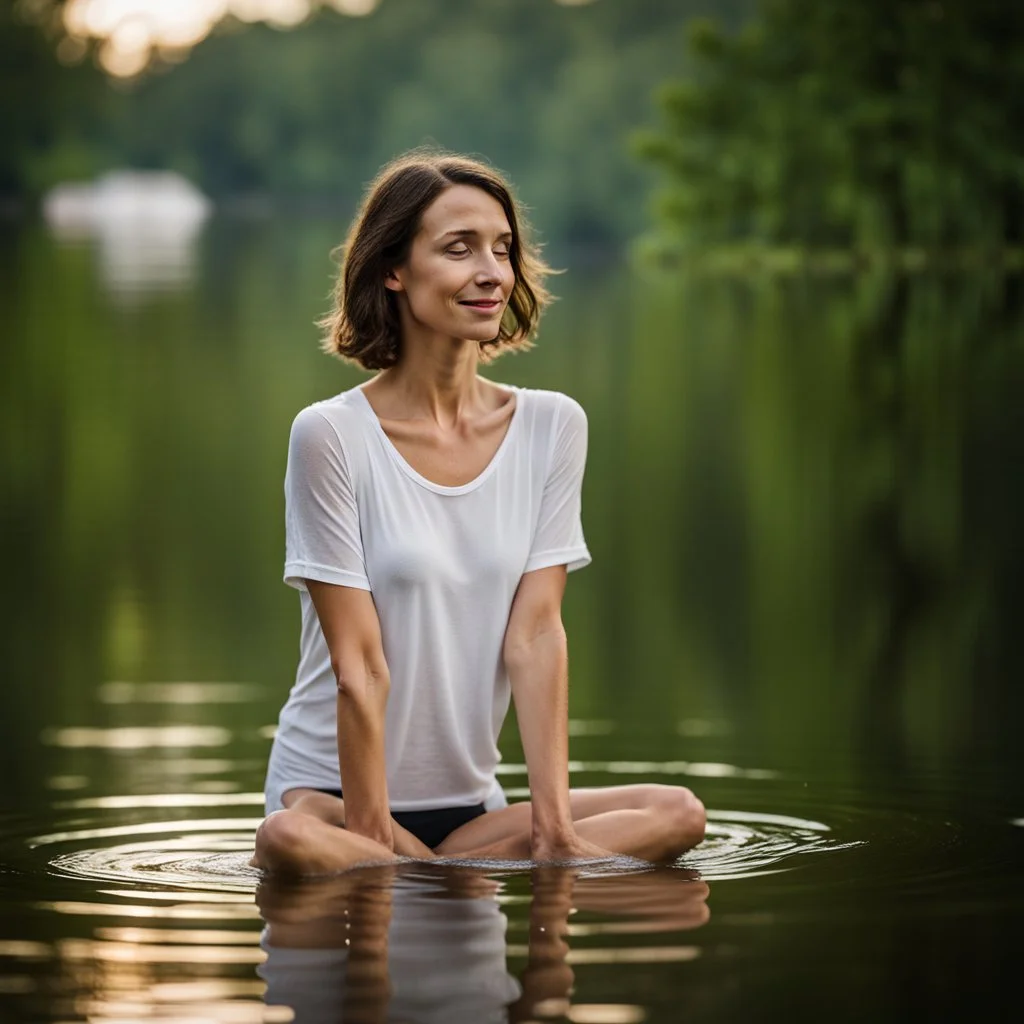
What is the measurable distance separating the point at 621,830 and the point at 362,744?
0.61m

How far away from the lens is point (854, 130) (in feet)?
181

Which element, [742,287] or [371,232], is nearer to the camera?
[371,232]

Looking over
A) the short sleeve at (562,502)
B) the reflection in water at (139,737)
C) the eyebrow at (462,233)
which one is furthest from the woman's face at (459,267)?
the reflection in water at (139,737)

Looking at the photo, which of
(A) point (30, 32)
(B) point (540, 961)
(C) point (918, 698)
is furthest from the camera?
(A) point (30, 32)

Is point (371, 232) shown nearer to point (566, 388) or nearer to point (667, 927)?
point (667, 927)

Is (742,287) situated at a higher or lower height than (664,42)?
lower

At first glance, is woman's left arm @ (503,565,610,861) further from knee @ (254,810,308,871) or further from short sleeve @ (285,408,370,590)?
knee @ (254,810,308,871)

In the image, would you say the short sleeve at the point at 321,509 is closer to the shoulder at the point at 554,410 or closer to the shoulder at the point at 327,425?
the shoulder at the point at 327,425

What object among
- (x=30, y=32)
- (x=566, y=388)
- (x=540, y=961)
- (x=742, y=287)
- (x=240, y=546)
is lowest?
(x=540, y=961)

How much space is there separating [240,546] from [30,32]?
118557mm

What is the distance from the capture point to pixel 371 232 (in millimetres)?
5316

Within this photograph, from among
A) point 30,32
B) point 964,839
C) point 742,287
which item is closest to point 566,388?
point 964,839

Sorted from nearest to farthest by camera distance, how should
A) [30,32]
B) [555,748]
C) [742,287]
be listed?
[555,748], [742,287], [30,32]

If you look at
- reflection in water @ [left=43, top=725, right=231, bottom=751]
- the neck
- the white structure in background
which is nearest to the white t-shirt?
the neck
